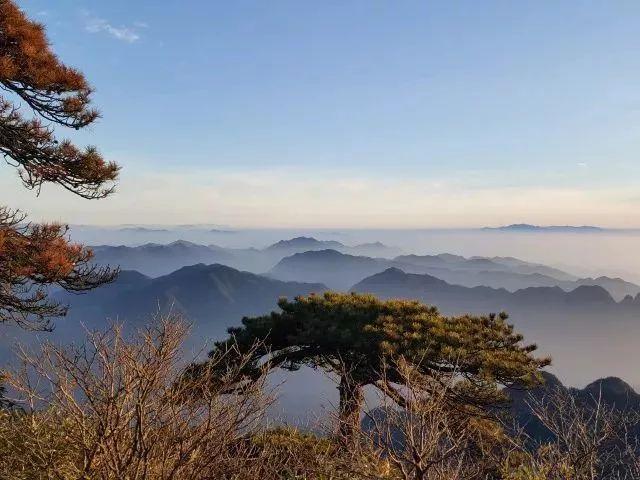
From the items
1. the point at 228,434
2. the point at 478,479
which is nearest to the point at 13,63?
the point at 228,434

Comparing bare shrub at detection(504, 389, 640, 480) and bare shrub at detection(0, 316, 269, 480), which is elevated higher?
bare shrub at detection(0, 316, 269, 480)

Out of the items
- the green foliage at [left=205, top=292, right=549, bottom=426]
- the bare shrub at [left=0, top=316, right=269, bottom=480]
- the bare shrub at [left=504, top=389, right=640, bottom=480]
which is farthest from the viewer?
the green foliage at [left=205, top=292, right=549, bottom=426]

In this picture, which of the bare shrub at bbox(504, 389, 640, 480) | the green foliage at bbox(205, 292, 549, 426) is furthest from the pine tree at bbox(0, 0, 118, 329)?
the bare shrub at bbox(504, 389, 640, 480)

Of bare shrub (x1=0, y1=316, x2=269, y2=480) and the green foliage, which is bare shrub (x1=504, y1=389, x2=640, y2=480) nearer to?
the green foliage

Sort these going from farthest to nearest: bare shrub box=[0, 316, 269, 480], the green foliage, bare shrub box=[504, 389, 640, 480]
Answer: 1. the green foliage
2. bare shrub box=[504, 389, 640, 480]
3. bare shrub box=[0, 316, 269, 480]

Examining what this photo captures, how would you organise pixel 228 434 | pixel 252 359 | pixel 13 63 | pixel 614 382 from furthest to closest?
pixel 614 382, pixel 252 359, pixel 13 63, pixel 228 434

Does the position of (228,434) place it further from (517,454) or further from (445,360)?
Answer: (517,454)

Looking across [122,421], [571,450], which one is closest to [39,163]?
[122,421]

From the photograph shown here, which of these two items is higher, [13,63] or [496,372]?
[13,63]

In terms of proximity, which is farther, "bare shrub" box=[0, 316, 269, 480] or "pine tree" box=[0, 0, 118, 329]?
"pine tree" box=[0, 0, 118, 329]

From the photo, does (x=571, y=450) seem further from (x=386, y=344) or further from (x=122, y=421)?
(x=122, y=421)

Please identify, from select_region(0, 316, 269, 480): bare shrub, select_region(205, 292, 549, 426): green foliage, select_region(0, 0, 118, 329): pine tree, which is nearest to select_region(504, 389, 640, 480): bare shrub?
select_region(205, 292, 549, 426): green foliage
